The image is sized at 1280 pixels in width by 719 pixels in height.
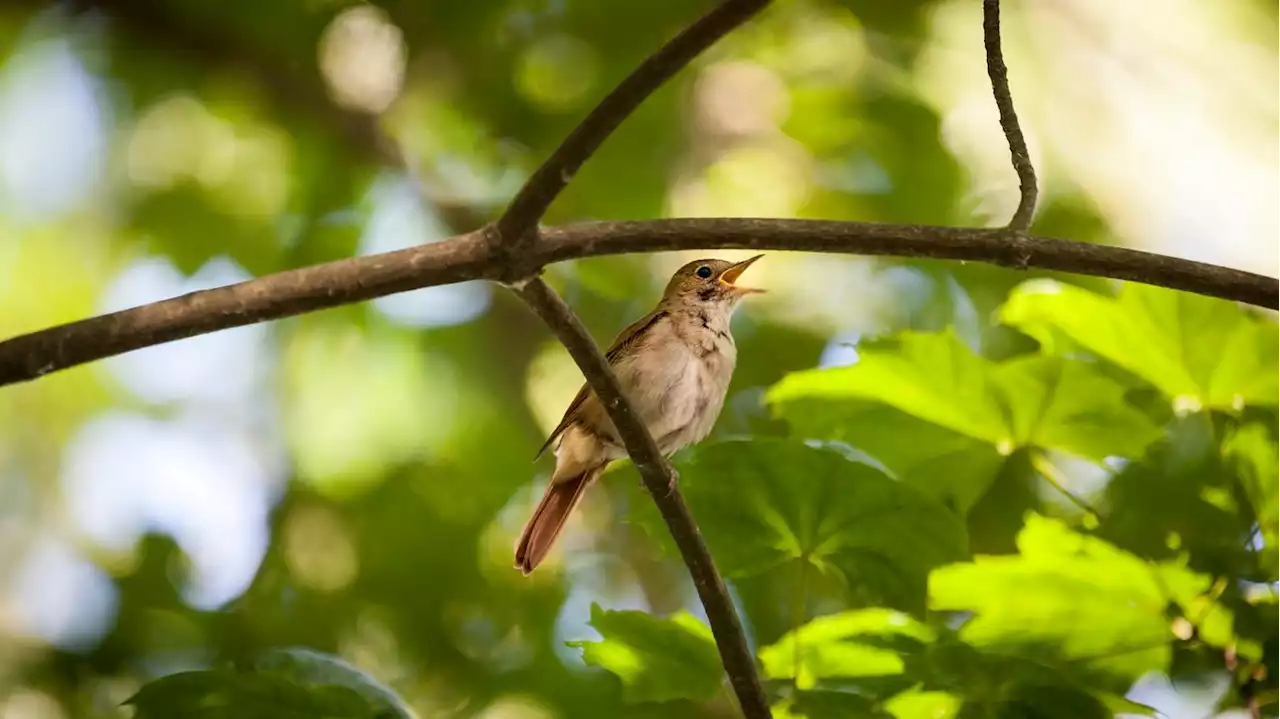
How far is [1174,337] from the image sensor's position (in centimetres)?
175

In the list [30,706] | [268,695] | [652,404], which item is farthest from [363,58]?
[268,695]

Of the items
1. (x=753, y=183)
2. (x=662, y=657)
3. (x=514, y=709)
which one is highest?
(x=753, y=183)

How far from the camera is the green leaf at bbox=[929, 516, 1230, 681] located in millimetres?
1561

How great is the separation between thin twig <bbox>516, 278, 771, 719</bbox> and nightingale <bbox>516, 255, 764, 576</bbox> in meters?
0.79

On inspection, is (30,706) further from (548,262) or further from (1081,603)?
(1081,603)

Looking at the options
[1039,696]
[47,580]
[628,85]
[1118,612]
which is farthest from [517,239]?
[47,580]

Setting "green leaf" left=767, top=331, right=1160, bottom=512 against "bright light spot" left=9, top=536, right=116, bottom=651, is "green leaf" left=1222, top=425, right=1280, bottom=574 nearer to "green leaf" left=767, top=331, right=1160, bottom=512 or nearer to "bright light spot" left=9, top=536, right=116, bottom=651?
"green leaf" left=767, top=331, right=1160, bottom=512

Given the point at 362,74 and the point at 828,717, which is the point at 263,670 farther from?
the point at 362,74

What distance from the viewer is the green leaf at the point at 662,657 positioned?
1563 mm

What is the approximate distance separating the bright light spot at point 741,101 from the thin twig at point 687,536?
2.30 m

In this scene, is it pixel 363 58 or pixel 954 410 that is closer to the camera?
pixel 954 410

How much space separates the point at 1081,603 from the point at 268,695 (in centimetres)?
105

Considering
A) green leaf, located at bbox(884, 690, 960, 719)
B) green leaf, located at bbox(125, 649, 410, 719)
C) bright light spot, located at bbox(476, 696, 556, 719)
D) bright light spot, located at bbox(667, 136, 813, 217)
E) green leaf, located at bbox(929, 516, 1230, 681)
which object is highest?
bright light spot, located at bbox(667, 136, 813, 217)

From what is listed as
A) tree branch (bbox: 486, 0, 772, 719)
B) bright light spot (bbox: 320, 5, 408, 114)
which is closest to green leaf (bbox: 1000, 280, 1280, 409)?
tree branch (bbox: 486, 0, 772, 719)
